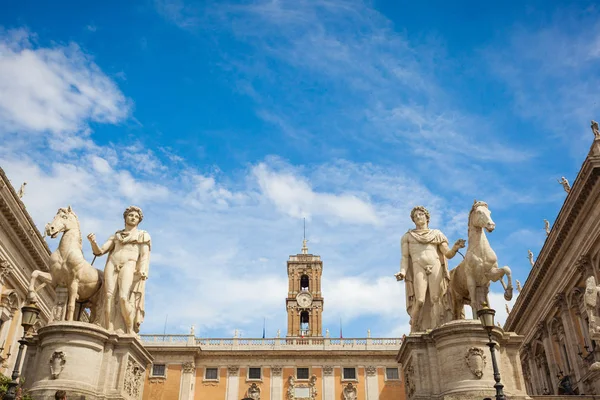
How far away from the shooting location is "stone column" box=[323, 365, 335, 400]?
4919cm

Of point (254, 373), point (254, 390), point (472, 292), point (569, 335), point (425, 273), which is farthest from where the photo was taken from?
point (254, 373)

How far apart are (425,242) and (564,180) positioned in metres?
21.2

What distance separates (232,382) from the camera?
4938cm

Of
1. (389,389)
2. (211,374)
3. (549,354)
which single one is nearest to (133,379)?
(549,354)

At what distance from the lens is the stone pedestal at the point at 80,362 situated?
35.0 feet

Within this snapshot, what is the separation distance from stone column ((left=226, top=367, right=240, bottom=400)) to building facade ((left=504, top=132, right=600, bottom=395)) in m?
24.0

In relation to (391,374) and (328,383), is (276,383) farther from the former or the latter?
(391,374)

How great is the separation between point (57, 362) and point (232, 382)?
4075cm

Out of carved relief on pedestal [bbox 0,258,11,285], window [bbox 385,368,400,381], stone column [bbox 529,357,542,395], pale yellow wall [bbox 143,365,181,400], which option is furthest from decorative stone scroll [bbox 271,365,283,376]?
carved relief on pedestal [bbox 0,258,11,285]

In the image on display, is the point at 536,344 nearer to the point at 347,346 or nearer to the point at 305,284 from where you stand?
the point at 347,346

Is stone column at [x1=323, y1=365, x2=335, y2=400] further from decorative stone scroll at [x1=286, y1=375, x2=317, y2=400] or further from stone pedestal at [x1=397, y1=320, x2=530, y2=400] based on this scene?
stone pedestal at [x1=397, y1=320, x2=530, y2=400]

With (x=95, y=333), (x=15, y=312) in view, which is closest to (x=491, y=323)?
(x=95, y=333)

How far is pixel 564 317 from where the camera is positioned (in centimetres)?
3084

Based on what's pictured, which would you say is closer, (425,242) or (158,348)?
(425,242)
